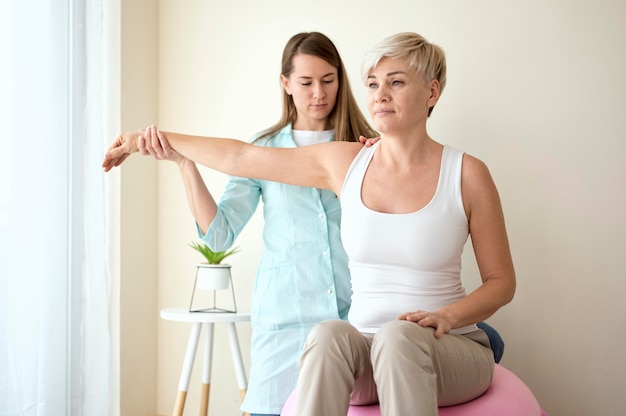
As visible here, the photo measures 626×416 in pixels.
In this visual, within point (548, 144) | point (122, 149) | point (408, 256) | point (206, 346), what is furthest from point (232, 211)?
point (548, 144)

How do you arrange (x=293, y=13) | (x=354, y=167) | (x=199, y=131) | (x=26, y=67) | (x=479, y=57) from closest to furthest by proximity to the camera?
(x=354, y=167) < (x=26, y=67) < (x=479, y=57) < (x=293, y=13) < (x=199, y=131)

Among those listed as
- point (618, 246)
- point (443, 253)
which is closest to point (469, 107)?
point (618, 246)

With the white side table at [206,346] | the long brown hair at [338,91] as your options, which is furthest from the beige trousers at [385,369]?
the white side table at [206,346]

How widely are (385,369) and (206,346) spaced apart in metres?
1.44

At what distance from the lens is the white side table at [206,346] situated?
2465mm

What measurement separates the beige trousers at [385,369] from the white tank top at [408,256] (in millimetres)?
131

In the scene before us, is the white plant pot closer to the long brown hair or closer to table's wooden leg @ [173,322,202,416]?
table's wooden leg @ [173,322,202,416]

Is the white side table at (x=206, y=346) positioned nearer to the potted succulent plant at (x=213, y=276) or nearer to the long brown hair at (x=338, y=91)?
the potted succulent plant at (x=213, y=276)

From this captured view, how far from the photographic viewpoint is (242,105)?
2861 mm

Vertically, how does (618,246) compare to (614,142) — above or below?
below

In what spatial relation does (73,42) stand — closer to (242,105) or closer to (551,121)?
(242,105)

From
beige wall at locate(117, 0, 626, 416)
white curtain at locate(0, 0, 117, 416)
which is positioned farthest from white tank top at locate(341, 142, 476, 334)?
white curtain at locate(0, 0, 117, 416)

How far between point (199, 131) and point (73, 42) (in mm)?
682

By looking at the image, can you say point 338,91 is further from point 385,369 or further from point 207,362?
point 207,362
